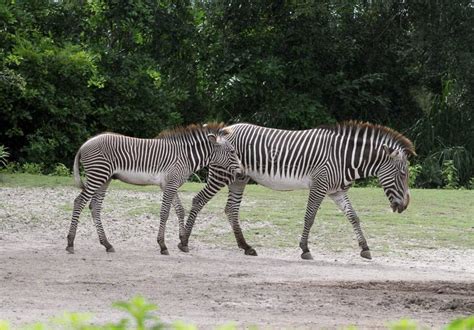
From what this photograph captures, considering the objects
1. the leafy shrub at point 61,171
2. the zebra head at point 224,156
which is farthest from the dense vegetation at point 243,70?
the zebra head at point 224,156

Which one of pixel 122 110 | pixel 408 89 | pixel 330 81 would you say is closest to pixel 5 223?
pixel 122 110

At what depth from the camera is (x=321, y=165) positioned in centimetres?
1253

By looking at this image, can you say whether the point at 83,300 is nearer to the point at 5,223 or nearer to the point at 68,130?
the point at 5,223

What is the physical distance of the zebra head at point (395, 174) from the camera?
41.3ft

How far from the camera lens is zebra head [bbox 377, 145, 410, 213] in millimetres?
12594

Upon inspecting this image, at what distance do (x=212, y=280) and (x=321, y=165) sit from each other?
3.39m

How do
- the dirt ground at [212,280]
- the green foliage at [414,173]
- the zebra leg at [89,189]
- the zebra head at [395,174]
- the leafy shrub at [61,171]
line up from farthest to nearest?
the green foliage at [414,173] → the leafy shrub at [61,171] → the zebra head at [395,174] → the zebra leg at [89,189] → the dirt ground at [212,280]

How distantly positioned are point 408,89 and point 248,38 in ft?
16.0

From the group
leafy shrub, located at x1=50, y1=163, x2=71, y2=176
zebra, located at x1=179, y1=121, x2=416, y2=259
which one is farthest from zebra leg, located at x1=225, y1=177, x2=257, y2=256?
leafy shrub, located at x1=50, y1=163, x2=71, y2=176

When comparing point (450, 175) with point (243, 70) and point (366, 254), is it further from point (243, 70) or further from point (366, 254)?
point (366, 254)

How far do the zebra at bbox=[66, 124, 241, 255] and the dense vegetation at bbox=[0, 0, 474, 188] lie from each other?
7822mm

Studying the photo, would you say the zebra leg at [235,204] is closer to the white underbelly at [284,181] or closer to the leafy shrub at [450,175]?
the white underbelly at [284,181]

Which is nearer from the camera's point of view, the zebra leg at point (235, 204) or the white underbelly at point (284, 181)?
the white underbelly at point (284, 181)

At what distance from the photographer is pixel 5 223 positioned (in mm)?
14367
